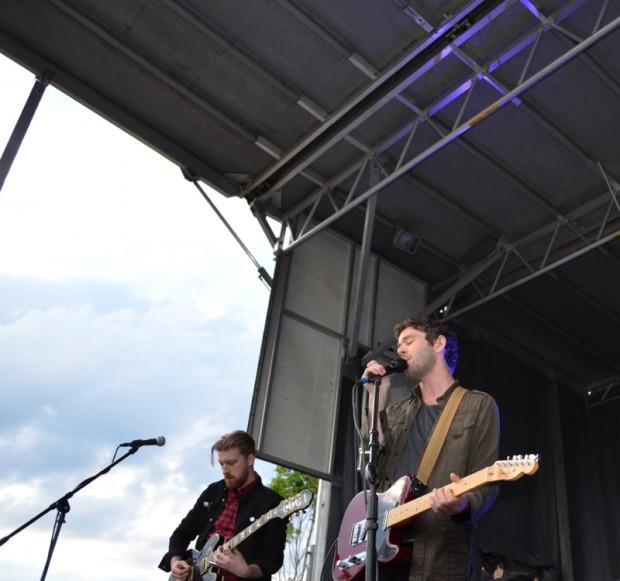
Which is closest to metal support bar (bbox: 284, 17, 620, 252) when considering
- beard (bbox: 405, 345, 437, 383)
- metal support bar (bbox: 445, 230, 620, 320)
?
metal support bar (bbox: 445, 230, 620, 320)

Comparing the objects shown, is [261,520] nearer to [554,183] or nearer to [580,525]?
[554,183]

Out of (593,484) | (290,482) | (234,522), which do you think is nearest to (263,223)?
(290,482)

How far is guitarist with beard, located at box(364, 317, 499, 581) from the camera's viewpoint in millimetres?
2609

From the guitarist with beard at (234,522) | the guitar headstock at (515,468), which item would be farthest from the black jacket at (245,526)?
the guitar headstock at (515,468)

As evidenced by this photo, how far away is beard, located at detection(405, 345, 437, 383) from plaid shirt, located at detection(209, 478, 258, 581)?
50.1 inches

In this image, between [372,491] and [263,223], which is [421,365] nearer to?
[372,491]

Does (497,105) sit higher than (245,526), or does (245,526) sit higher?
(497,105)

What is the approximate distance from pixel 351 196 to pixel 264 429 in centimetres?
252

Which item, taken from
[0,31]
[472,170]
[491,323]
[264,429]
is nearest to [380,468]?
[264,429]

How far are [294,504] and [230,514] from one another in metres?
0.50

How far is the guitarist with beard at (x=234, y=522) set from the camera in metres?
3.69

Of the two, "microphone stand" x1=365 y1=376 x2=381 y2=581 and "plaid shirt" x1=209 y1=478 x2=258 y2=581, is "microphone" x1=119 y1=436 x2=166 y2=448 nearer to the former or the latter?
"plaid shirt" x1=209 y1=478 x2=258 y2=581

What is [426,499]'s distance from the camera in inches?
104

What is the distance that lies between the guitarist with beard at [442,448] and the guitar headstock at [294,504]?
2.07ft
